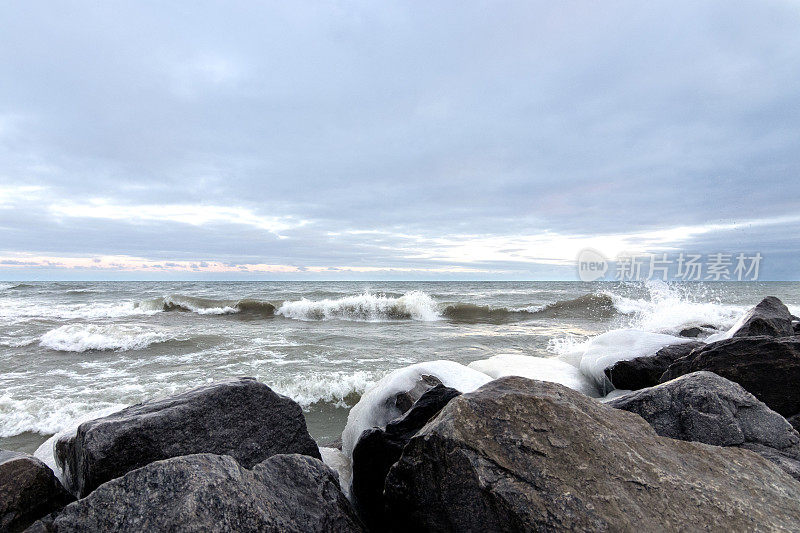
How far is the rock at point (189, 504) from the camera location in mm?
1610

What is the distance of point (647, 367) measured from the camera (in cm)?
477

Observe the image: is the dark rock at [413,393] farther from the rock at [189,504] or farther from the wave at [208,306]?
the wave at [208,306]

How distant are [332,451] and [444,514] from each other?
90.2 inches

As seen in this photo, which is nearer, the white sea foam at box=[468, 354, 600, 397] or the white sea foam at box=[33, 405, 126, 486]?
the white sea foam at box=[33, 405, 126, 486]

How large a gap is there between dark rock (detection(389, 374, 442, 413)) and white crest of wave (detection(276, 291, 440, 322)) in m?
13.9

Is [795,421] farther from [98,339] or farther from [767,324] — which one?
[98,339]

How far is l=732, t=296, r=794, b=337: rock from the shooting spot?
499cm

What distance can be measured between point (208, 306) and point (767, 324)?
72.2 feet

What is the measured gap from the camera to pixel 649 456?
190 centimetres

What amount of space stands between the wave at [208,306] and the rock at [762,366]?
60.7 ft

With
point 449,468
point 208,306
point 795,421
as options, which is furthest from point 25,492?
point 208,306

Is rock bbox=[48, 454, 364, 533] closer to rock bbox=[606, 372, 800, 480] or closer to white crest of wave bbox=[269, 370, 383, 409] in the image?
rock bbox=[606, 372, 800, 480]

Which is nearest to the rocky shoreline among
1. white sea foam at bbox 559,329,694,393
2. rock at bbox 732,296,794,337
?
white sea foam at bbox 559,329,694,393

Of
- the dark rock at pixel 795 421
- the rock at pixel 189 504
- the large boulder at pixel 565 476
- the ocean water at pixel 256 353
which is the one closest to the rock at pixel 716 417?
the large boulder at pixel 565 476
